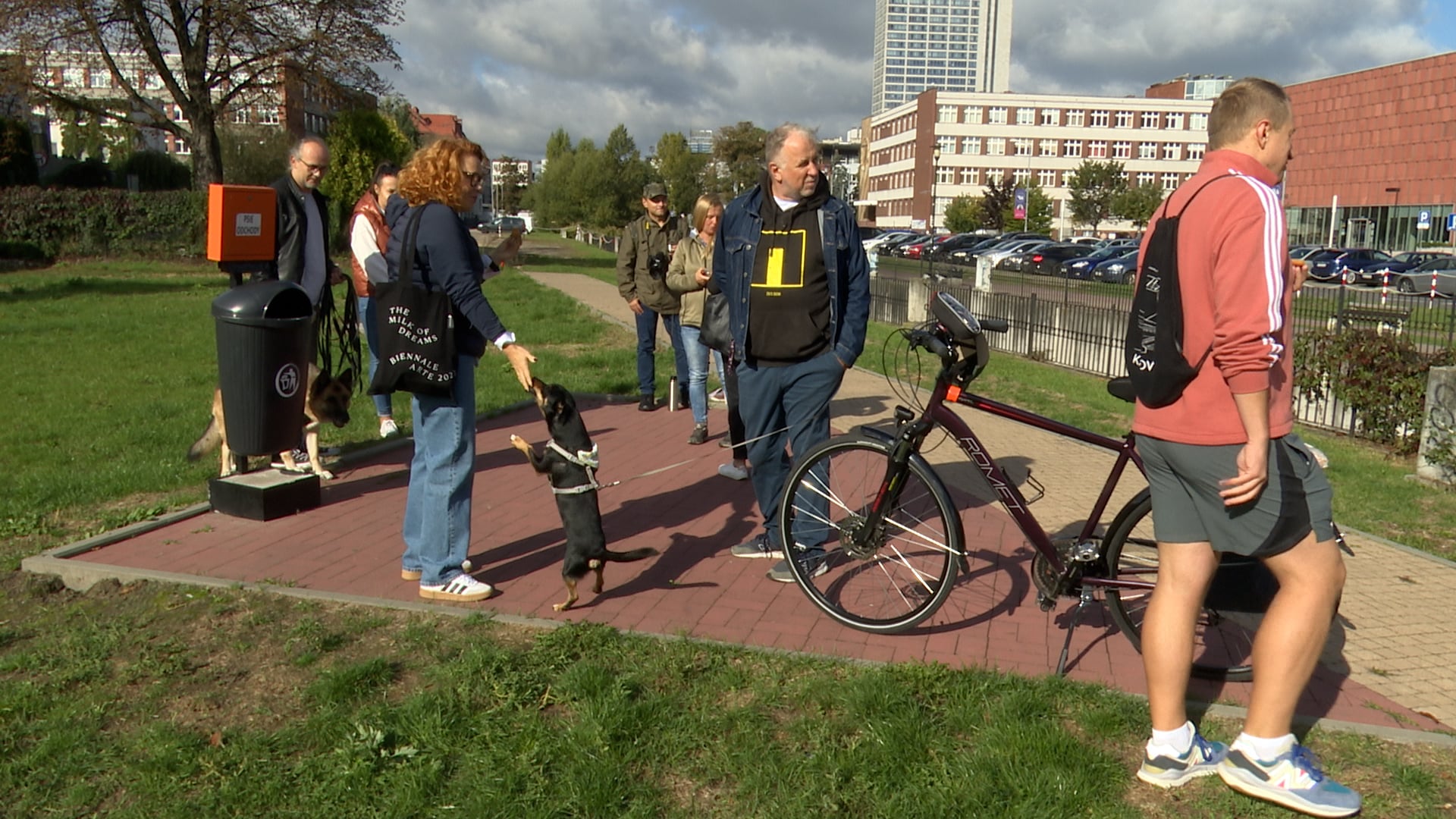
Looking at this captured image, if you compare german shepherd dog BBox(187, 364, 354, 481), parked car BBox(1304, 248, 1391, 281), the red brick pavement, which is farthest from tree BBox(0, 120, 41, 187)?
parked car BBox(1304, 248, 1391, 281)

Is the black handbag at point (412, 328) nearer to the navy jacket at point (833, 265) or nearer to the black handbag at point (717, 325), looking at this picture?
the navy jacket at point (833, 265)

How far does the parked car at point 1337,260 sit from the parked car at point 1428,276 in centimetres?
177

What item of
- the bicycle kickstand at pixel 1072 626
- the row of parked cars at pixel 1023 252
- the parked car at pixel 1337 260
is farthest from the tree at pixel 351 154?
the bicycle kickstand at pixel 1072 626

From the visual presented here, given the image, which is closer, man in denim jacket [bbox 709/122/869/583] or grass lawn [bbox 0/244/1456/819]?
grass lawn [bbox 0/244/1456/819]

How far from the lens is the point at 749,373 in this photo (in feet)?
16.8

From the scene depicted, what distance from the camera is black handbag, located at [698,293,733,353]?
740cm

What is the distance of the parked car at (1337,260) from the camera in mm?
37784

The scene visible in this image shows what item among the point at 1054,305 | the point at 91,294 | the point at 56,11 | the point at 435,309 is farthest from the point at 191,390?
the point at 56,11

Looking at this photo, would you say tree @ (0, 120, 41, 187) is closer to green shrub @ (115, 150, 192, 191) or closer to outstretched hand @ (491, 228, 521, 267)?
green shrub @ (115, 150, 192, 191)

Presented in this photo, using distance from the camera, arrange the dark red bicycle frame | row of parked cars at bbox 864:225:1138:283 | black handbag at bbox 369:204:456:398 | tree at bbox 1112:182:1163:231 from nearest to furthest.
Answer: the dark red bicycle frame → black handbag at bbox 369:204:456:398 → row of parked cars at bbox 864:225:1138:283 → tree at bbox 1112:182:1163:231

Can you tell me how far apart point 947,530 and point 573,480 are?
4.92 feet

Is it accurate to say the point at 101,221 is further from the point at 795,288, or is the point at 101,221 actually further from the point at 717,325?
the point at 795,288

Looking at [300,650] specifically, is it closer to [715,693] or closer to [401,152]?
[715,693]

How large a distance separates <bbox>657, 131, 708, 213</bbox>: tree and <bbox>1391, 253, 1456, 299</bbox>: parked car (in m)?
51.5
